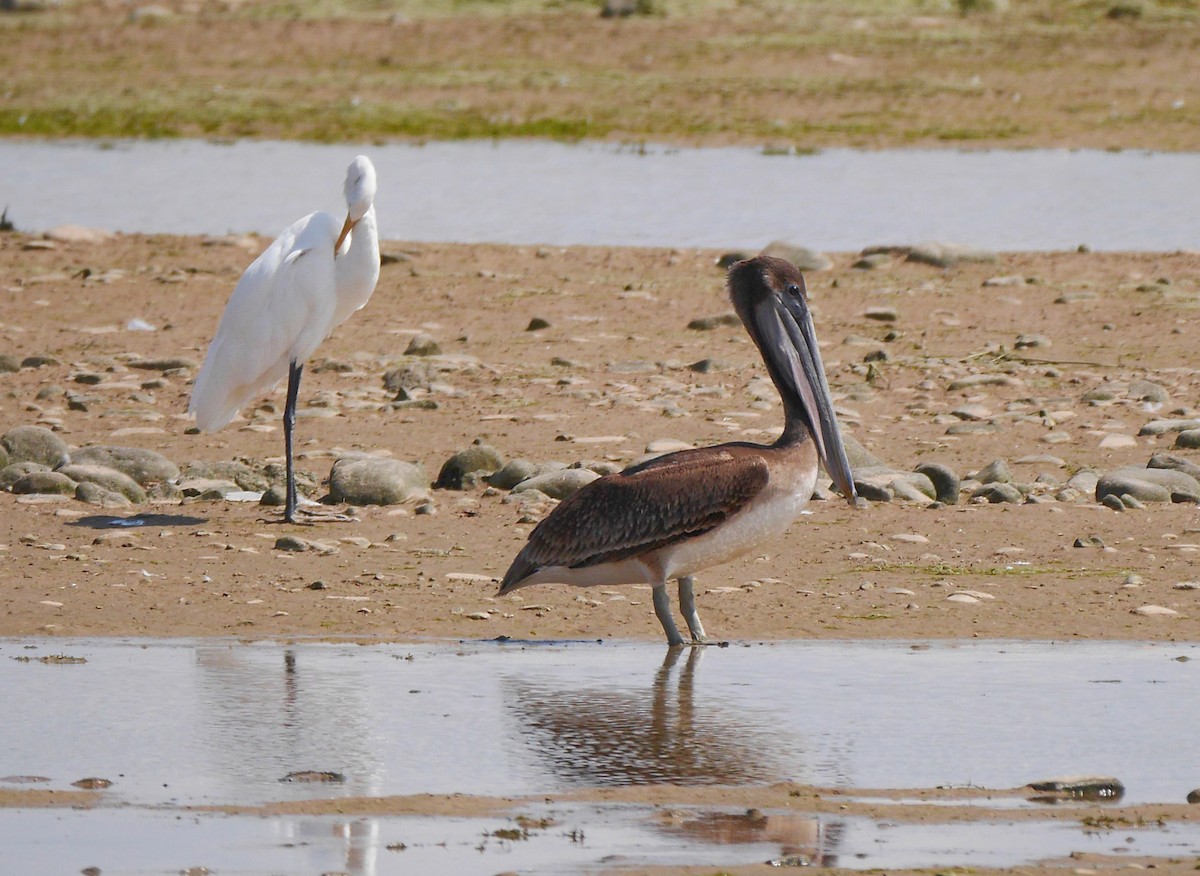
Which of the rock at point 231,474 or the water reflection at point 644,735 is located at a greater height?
the rock at point 231,474

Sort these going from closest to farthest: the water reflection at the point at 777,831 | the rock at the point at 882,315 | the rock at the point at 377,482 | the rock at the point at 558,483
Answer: the water reflection at the point at 777,831, the rock at the point at 558,483, the rock at the point at 377,482, the rock at the point at 882,315

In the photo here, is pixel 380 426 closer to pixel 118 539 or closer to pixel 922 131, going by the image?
pixel 118 539

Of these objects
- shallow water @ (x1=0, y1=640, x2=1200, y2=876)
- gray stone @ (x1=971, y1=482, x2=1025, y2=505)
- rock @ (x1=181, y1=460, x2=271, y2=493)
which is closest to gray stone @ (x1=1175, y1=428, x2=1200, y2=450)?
gray stone @ (x1=971, y1=482, x2=1025, y2=505)

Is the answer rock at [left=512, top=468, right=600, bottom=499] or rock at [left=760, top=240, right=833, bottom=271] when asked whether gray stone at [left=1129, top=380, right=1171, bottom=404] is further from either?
rock at [left=760, top=240, right=833, bottom=271]

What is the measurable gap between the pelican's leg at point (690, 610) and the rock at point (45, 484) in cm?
385

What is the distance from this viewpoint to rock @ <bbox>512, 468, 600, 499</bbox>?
9.92 metres

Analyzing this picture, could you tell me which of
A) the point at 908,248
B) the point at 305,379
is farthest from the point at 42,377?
the point at 908,248

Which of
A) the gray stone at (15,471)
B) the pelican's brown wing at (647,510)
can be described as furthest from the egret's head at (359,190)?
the pelican's brown wing at (647,510)

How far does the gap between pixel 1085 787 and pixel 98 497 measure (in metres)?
5.88

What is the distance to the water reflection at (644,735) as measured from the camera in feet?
19.4

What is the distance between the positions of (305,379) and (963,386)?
13.7 feet

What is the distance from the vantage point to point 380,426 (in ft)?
38.2

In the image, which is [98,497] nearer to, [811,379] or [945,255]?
[811,379]

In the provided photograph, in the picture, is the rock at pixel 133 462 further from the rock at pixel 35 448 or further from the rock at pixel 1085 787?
the rock at pixel 1085 787
